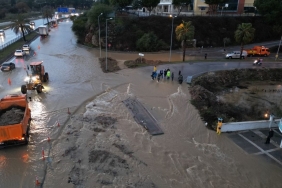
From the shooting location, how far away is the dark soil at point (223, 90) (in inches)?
827

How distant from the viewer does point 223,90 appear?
29.2 meters

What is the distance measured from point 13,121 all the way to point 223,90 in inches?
890

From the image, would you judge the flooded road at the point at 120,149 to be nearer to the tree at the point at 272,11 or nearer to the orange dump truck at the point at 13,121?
the orange dump truck at the point at 13,121

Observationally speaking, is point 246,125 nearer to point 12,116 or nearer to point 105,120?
point 105,120

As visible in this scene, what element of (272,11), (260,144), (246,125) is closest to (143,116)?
(246,125)

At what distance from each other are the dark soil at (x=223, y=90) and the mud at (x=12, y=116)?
45.3ft

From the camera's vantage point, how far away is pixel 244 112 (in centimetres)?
2253

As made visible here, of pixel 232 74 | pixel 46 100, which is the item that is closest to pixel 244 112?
pixel 232 74

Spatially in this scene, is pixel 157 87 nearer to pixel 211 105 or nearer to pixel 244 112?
pixel 211 105

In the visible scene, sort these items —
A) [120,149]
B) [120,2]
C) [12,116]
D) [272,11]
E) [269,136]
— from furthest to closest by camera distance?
[120,2]
[272,11]
[269,136]
[12,116]
[120,149]

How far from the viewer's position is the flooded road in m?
13.2

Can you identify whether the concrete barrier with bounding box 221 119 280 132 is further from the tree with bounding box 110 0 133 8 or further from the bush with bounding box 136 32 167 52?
the tree with bounding box 110 0 133 8

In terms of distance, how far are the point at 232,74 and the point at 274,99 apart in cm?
713

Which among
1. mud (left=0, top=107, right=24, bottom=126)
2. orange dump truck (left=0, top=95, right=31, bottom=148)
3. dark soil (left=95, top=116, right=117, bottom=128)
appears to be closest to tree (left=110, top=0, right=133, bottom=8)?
dark soil (left=95, top=116, right=117, bottom=128)
